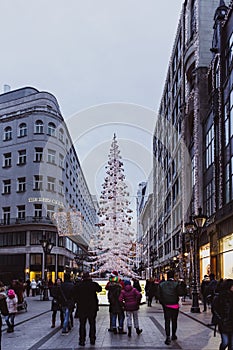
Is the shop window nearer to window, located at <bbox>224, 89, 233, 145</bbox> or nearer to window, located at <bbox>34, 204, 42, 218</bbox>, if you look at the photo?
window, located at <bbox>34, 204, 42, 218</bbox>

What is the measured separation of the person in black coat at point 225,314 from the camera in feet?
34.6

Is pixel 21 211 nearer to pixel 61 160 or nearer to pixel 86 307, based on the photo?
pixel 61 160

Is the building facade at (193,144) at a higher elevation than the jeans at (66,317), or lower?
higher

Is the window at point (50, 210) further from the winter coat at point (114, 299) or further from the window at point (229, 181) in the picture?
the winter coat at point (114, 299)

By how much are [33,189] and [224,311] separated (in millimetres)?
55475

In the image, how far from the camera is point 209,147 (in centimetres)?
4025

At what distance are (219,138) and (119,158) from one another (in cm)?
1754

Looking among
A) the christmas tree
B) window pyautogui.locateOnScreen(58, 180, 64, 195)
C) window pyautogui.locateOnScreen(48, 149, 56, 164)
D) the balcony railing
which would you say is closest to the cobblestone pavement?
the christmas tree

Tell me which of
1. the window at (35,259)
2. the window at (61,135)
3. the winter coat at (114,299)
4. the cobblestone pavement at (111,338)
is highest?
the window at (61,135)

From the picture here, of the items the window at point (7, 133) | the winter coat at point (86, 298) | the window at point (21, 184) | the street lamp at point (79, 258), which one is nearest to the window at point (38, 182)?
the window at point (21, 184)

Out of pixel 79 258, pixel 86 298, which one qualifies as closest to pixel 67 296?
pixel 86 298

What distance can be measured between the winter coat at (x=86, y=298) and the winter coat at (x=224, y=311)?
4.13 m

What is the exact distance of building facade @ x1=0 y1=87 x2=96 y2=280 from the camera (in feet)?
207

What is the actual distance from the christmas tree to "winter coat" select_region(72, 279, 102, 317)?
110ft
